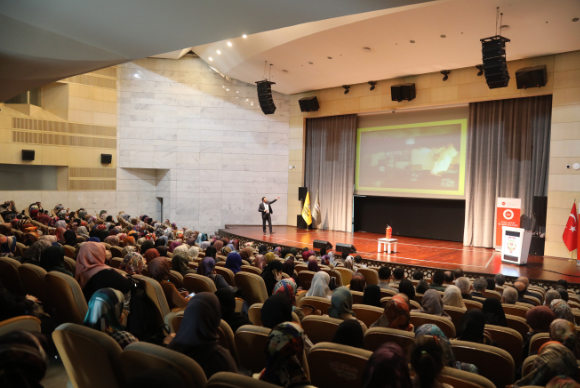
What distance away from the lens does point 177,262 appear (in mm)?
4336

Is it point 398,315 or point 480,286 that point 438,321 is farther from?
point 480,286

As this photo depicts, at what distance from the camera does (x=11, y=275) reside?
139 inches

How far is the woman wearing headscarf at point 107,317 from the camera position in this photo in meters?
2.23

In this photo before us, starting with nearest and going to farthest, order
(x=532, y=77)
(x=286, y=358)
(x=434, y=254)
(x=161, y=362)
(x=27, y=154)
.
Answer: (x=161, y=362) < (x=286, y=358) < (x=532, y=77) < (x=434, y=254) < (x=27, y=154)

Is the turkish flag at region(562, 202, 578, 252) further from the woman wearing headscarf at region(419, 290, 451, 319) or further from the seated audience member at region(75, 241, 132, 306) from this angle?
the seated audience member at region(75, 241, 132, 306)

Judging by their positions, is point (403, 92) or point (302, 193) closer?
point (403, 92)

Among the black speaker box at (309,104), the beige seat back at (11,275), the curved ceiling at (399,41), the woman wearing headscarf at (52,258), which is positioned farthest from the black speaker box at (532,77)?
the beige seat back at (11,275)

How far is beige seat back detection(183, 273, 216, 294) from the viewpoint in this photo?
11.7 ft

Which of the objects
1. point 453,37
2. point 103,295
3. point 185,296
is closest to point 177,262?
point 185,296

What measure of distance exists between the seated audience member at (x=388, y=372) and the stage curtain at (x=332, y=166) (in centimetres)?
1333

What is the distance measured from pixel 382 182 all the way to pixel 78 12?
11770 mm

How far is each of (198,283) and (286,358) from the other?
206 centimetres

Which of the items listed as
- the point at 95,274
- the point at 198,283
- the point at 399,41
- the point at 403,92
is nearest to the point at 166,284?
the point at 198,283

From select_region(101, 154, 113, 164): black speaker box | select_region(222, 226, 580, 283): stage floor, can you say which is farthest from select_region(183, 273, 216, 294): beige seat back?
select_region(101, 154, 113, 164): black speaker box
